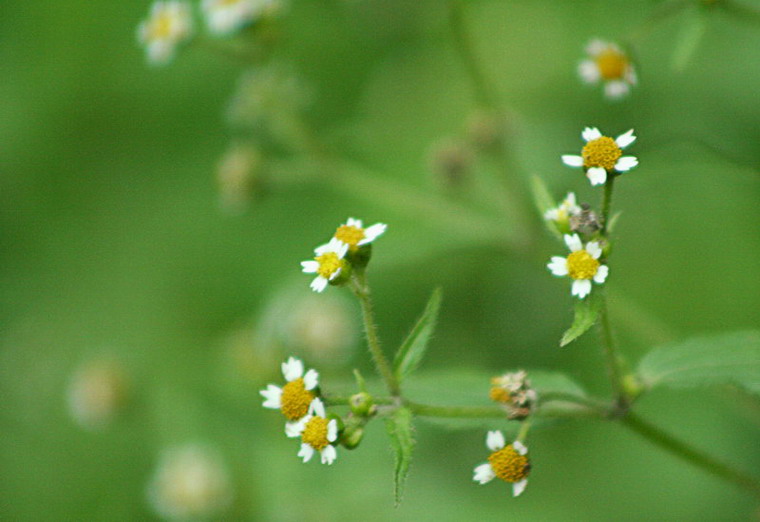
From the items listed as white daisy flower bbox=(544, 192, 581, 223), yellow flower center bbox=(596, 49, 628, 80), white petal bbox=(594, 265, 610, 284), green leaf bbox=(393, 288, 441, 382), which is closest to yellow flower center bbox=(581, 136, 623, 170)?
white daisy flower bbox=(544, 192, 581, 223)

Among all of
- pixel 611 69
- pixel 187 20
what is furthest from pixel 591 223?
pixel 187 20

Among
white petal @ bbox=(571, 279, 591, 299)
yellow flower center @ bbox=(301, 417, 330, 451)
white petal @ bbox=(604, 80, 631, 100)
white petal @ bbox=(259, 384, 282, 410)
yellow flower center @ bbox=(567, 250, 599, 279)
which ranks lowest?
yellow flower center @ bbox=(301, 417, 330, 451)

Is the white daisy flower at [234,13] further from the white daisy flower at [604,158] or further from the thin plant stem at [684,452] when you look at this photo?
the thin plant stem at [684,452]

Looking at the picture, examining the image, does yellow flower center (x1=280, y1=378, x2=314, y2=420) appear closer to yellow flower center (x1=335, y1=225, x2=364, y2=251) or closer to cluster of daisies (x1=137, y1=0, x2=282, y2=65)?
yellow flower center (x1=335, y1=225, x2=364, y2=251)

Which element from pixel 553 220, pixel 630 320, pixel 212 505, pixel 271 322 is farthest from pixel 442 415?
pixel 212 505

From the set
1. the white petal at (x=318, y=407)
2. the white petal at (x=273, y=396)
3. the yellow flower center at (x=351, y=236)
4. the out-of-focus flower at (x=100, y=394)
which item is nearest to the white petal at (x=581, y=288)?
the yellow flower center at (x=351, y=236)
